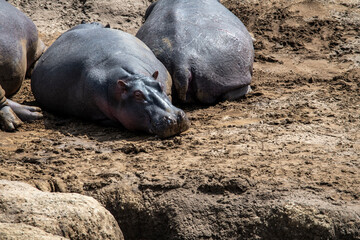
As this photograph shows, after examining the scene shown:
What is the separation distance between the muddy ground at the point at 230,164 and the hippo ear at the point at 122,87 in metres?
0.43

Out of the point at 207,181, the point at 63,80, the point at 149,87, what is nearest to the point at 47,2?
the point at 63,80

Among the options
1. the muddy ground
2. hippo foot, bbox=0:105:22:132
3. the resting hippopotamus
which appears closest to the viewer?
the muddy ground

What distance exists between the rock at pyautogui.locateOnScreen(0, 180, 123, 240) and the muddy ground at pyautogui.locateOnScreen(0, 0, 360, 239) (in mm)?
586

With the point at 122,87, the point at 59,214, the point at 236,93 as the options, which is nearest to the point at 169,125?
the point at 122,87

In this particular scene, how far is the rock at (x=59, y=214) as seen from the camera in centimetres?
410

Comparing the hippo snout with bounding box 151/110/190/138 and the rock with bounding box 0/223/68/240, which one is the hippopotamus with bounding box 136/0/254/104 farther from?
the rock with bounding box 0/223/68/240

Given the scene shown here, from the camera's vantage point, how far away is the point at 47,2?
34.4 feet

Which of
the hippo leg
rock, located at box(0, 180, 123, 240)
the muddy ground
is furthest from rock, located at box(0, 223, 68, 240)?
the hippo leg

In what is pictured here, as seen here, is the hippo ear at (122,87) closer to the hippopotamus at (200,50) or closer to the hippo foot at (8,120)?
the hippopotamus at (200,50)

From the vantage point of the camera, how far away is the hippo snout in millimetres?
6168

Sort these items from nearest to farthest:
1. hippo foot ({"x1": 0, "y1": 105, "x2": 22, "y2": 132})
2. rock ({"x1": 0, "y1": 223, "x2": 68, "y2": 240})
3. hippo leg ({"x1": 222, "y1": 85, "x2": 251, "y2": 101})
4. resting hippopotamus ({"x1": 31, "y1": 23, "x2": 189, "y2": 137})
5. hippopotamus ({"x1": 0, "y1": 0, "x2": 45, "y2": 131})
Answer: rock ({"x1": 0, "y1": 223, "x2": 68, "y2": 240}) → resting hippopotamus ({"x1": 31, "y1": 23, "x2": 189, "y2": 137}) → hippo foot ({"x1": 0, "y1": 105, "x2": 22, "y2": 132}) → hippopotamus ({"x1": 0, "y1": 0, "x2": 45, "y2": 131}) → hippo leg ({"x1": 222, "y1": 85, "x2": 251, "y2": 101})

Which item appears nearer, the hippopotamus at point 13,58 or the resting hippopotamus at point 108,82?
the resting hippopotamus at point 108,82

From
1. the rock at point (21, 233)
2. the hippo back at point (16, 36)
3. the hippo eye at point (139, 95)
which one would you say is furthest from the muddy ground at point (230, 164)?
the rock at point (21, 233)

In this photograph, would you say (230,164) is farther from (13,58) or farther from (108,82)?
(13,58)
